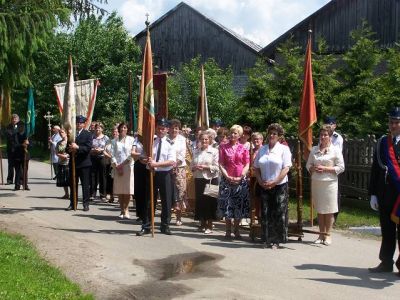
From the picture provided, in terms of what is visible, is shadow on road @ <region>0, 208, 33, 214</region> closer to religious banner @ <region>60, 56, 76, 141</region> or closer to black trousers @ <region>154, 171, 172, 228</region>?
religious banner @ <region>60, 56, 76, 141</region>

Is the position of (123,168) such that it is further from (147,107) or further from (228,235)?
(228,235)

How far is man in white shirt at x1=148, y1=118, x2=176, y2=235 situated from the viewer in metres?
11.1

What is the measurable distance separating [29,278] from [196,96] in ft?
74.8

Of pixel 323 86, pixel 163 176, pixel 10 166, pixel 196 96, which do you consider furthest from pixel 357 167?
pixel 196 96

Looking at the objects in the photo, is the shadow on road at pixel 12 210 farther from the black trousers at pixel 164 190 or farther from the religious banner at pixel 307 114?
the religious banner at pixel 307 114

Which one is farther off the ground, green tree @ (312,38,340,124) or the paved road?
green tree @ (312,38,340,124)

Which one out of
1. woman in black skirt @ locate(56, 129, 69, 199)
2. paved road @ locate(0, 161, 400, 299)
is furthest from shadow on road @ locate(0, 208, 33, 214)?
woman in black skirt @ locate(56, 129, 69, 199)

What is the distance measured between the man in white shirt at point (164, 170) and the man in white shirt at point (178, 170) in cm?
80

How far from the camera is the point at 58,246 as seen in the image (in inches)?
388

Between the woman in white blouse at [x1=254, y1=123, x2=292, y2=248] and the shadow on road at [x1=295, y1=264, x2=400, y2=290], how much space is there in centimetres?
130

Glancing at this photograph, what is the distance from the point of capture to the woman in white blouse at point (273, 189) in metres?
10.1

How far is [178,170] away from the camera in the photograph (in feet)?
41.8

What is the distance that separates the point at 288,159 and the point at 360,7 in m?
21.1

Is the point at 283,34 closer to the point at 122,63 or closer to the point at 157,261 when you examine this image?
the point at 122,63
